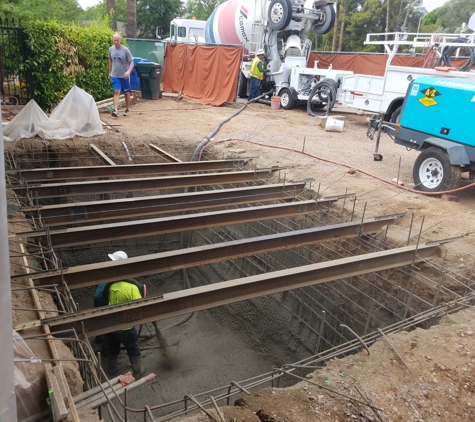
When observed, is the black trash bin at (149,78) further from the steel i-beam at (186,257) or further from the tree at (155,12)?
the tree at (155,12)

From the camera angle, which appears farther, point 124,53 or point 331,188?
point 124,53

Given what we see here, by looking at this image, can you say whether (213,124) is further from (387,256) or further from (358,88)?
(387,256)

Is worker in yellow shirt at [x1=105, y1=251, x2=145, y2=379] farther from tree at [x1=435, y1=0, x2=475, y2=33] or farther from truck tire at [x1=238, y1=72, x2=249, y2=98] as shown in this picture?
tree at [x1=435, y1=0, x2=475, y2=33]

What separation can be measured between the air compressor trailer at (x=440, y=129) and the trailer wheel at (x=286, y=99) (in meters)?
8.88

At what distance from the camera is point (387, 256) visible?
527cm

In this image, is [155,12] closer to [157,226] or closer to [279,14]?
[279,14]

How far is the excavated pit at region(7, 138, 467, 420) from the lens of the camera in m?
5.89

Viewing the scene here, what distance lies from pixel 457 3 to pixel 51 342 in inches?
2145

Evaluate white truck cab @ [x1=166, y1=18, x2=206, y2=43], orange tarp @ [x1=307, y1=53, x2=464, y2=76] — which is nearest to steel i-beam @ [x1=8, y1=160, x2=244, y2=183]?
white truck cab @ [x1=166, y1=18, x2=206, y2=43]

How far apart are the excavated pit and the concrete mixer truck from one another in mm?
9737

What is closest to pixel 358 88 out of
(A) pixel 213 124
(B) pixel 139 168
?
(A) pixel 213 124

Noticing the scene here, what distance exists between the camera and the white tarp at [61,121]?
29.2ft

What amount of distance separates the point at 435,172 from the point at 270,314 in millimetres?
3960

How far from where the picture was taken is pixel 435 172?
7.87m
